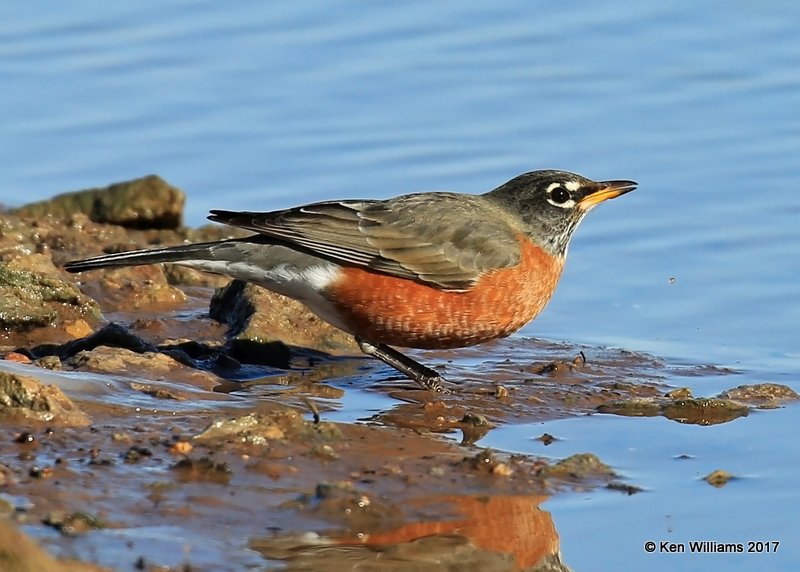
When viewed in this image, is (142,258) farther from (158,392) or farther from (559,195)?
(559,195)

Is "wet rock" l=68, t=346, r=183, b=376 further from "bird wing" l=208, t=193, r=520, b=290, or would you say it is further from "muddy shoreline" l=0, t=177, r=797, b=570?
"bird wing" l=208, t=193, r=520, b=290

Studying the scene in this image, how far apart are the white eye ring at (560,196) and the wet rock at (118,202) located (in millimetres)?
4338

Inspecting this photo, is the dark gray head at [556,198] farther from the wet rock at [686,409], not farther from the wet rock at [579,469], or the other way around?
the wet rock at [579,469]

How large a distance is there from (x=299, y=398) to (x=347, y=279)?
1.24 m

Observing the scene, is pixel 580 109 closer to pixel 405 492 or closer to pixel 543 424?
pixel 543 424

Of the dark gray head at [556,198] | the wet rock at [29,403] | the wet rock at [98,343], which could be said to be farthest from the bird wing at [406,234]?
the wet rock at [29,403]

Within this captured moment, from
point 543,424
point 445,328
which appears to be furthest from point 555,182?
point 543,424

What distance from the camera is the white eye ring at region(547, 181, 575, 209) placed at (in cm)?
1198

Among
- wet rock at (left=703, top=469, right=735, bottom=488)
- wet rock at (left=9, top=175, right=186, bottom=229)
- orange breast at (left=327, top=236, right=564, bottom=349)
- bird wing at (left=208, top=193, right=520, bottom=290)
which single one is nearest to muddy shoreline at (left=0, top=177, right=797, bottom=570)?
orange breast at (left=327, top=236, right=564, bottom=349)

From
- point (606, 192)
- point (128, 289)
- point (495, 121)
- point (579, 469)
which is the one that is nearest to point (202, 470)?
point (579, 469)

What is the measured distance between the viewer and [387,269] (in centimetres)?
1112

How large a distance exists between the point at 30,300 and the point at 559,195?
4.19 m

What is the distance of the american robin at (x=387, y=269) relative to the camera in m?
11.0

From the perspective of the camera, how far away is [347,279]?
11.1 m
